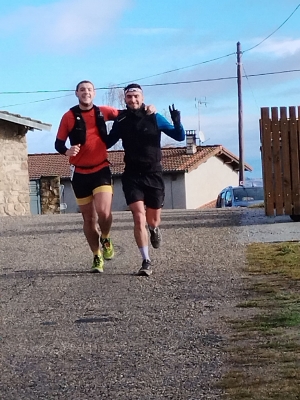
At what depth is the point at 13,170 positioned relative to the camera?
22000mm

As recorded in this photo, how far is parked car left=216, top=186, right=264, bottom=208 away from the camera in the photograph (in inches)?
981

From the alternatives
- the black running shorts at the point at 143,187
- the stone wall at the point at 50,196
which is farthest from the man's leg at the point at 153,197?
the stone wall at the point at 50,196

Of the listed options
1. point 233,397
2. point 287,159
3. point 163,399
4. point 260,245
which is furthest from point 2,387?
point 287,159

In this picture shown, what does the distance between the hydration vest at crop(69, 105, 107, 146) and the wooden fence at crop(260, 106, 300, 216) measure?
4.73 meters

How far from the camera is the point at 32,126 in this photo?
22.3m

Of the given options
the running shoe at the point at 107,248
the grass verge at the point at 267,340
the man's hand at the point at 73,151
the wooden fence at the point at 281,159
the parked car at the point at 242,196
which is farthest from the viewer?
the parked car at the point at 242,196

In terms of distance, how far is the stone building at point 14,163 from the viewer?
2173 centimetres

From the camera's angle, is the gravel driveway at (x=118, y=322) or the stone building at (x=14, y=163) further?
the stone building at (x=14, y=163)

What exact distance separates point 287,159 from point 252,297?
20.6ft

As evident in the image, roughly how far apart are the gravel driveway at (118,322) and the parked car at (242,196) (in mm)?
14961

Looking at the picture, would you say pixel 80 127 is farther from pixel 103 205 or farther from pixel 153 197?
pixel 153 197

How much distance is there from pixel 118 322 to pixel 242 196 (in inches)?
793

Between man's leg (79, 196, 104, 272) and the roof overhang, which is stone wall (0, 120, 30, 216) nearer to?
man's leg (79, 196, 104, 272)

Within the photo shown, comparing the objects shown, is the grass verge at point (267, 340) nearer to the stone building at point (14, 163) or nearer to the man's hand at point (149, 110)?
the man's hand at point (149, 110)
